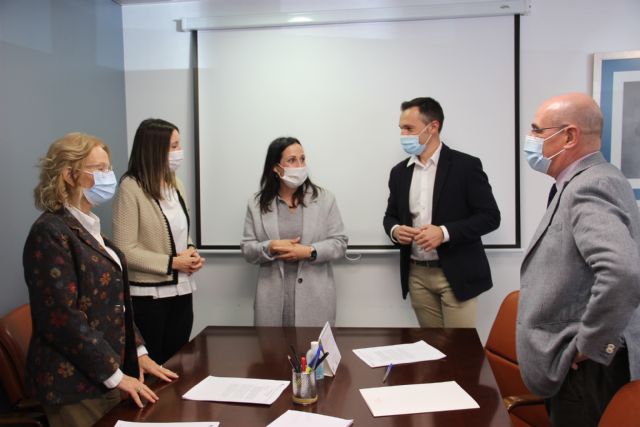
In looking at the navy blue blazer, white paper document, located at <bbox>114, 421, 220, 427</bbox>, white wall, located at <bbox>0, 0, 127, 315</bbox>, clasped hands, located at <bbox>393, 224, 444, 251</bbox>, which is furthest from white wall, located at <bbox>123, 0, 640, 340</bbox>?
white paper document, located at <bbox>114, 421, 220, 427</bbox>

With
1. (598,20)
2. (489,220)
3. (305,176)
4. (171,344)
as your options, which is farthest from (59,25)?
(598,20)

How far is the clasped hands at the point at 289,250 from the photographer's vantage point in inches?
102

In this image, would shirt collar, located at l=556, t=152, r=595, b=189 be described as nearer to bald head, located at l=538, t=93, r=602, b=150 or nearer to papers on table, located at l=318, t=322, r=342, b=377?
bald head, located at l=538, t=93, r=602, b=150

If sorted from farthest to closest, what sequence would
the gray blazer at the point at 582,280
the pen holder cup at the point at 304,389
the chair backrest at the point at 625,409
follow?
the pen holder cup at the point at 304,389, the gray blazer at the point at 582,280, the chair backrest at the point at 625,409

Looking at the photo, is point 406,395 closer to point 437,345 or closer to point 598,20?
point 437,345

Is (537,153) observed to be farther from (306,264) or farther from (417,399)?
(306,264)

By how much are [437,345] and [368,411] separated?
666 millimetres

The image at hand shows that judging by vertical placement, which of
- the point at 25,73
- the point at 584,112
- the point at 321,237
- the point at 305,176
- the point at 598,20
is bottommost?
the point at 321,237

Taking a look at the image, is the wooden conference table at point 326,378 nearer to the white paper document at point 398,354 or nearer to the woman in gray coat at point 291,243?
the white paper document at point 398,354

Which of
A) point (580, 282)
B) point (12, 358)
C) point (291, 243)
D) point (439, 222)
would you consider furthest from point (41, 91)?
point (580, 282)

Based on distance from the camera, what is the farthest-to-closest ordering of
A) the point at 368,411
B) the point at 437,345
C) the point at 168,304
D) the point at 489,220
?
the point at 489,220 < the point at 168,304 < the point at 437,345 < the point at 368,411

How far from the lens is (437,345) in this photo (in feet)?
6.73

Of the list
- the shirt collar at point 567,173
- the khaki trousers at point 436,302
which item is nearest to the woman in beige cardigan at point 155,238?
the khaki trousers at point 436,302

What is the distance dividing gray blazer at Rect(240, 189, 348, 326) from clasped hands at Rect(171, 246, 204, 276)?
336 mm
